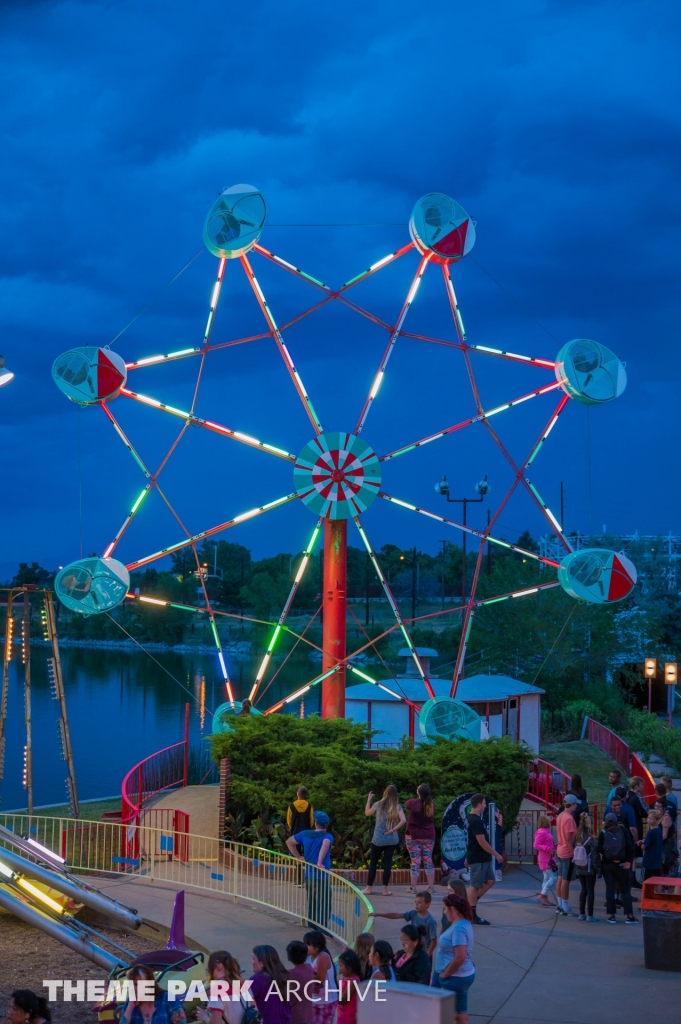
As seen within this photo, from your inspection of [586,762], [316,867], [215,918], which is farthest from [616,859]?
[586,762]

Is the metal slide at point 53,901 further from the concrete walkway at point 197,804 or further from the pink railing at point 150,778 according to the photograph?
the pink railing at point 150,778

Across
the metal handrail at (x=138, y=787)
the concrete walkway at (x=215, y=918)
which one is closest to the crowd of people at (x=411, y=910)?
the concrete walkway at (x=215, y=918)

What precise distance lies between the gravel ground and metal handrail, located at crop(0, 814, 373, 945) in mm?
1287

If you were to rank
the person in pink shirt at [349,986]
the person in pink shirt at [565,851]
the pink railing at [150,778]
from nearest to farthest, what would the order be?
the person in pink shirt at [349,986], the person in pink shirt at [565,851], the pink railing at [150,778]

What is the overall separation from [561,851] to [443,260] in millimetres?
12826

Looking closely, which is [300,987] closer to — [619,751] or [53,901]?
[53,901]

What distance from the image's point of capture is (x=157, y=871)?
649 inches

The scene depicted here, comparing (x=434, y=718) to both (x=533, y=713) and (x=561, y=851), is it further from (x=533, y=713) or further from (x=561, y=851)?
(x=533, y=713)

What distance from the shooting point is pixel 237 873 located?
1549 centimetres

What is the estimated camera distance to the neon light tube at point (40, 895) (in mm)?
13852

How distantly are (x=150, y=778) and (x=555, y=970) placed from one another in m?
14.0

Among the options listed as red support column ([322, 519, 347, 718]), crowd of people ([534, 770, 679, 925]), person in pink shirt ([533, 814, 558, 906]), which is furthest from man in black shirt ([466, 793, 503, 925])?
red support column ([322, 519, 347, 718])

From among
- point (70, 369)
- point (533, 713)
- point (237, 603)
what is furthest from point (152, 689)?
point (70, 369)

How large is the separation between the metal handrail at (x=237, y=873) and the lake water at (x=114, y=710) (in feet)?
22.4
